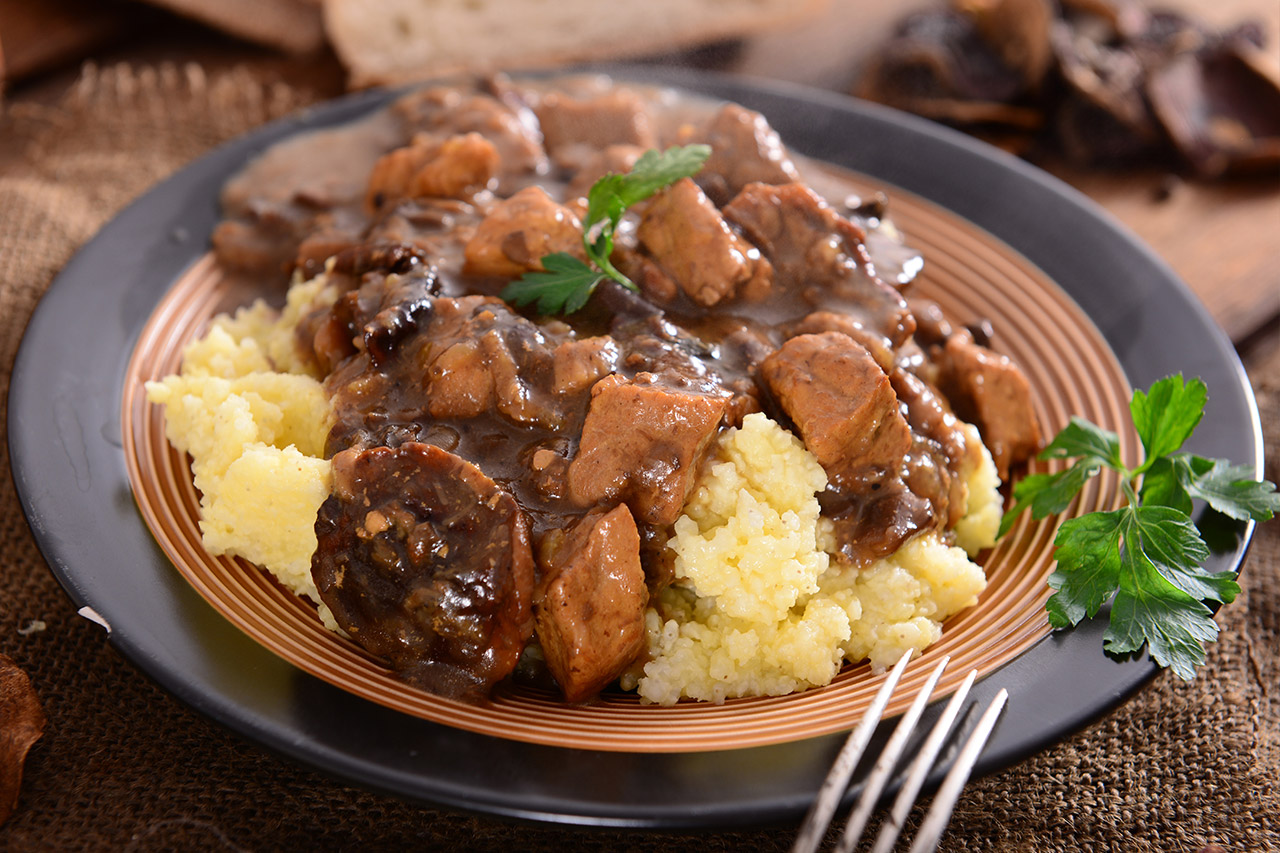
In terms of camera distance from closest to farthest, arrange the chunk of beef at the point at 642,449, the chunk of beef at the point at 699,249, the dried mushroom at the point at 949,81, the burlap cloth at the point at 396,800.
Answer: the burlap cloth at the point at 396,800 < the chunk of beef at the point at 642,449 < the chunk of beef at the point at 699,249 < the dried mushroom at the point at 949,81

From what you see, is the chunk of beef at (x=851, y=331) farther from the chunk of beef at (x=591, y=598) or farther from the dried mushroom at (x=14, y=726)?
the dried mushroom at (x=14, y=726)

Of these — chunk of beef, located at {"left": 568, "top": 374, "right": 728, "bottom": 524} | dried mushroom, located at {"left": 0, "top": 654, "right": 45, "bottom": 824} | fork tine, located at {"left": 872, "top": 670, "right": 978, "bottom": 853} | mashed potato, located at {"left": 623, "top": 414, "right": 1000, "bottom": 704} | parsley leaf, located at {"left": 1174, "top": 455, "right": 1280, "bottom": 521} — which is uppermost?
parsley leaf, located at {"left": 1174, "top": 455, "right": 1280, "bottom": 521}

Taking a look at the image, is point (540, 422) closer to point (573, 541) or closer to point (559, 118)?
point (573, 541)

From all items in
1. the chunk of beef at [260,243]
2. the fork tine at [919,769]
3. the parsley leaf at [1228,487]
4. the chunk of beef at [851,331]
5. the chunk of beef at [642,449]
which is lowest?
the chunk of beef at [260,243]

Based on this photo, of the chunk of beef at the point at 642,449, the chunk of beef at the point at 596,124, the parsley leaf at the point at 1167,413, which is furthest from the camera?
the chunk of beef at the point at 596,124

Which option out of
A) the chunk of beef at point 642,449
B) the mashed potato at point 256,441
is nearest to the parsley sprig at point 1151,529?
the chunk of beef at point 642,449

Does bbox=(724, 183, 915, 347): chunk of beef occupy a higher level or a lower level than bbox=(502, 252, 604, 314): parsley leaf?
higher

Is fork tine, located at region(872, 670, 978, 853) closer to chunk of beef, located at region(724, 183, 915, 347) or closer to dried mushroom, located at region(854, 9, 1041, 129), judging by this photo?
chunk of beef, located at region(724, 183, 915, 347)

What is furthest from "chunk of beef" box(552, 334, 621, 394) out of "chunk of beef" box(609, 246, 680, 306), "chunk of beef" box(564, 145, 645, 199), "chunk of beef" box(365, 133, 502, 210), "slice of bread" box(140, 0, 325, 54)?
"slice of bread" box(140, 0, 325, 54)
